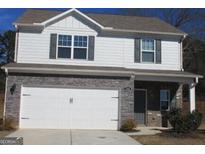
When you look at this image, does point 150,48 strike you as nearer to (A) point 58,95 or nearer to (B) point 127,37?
(B) point 127,37

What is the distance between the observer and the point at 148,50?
21.2 m

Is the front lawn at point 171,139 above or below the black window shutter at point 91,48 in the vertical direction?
below

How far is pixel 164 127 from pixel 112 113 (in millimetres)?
3673

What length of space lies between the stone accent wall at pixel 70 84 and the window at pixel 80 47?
2.03 metres

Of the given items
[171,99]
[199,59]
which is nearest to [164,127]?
[171,99]

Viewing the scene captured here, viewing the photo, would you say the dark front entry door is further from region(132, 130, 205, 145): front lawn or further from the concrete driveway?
the concrete driveway

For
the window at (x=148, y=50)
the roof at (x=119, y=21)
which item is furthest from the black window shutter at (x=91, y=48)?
the window at (x=148, y=50)

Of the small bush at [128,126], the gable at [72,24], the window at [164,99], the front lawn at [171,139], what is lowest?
the front lawn at [171,139]

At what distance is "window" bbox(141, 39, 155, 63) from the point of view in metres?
21.2

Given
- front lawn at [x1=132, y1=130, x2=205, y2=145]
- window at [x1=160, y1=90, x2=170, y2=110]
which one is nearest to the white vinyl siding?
window at [x1=160, y1=90, x2=170, y2=110]

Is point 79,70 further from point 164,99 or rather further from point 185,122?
point 164,99

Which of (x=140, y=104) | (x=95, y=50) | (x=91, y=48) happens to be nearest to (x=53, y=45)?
(x=91, y=48)

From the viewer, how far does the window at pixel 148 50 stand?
69.5 feet

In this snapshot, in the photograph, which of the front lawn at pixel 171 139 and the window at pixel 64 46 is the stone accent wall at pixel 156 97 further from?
the window at pixel 64 46
